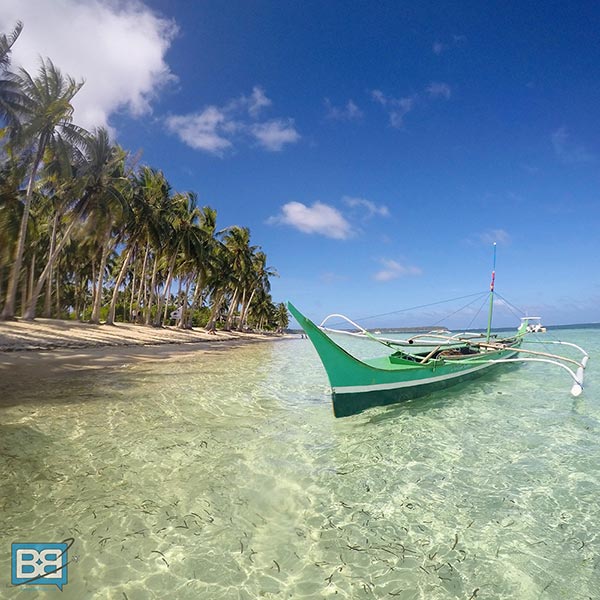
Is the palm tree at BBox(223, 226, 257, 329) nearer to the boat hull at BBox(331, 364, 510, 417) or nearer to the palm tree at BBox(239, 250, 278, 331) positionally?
the palm tree at BBox(239, 250, 278, 331)

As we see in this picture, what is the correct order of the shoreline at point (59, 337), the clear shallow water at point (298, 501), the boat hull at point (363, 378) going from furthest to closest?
the shoreline at point (59, 337), the boat hull at point (363, 378), the clear shallow water at point (298, 501)

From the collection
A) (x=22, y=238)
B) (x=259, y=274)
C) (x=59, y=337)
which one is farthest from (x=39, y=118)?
(x=259, y=274)

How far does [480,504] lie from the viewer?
159 inches

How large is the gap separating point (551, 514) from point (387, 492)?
5.79 ft

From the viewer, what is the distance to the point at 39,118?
18.4m

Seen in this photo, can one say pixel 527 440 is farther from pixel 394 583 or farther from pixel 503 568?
pixel 394 583

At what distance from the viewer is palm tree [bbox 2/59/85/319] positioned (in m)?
18.0

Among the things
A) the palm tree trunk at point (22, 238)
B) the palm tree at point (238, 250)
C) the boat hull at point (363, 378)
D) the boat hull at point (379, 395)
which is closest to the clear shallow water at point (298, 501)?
the boat hull at point (379, 395)

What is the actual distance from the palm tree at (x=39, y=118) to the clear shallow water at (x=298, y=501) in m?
15.6

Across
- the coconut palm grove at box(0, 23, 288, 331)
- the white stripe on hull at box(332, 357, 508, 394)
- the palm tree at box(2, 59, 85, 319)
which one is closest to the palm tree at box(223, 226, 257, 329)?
the coconut palm grove at box(0, 23, 288, 331)

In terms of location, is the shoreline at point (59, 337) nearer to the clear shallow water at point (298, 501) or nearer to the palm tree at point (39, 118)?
the palm tree at point (39, 118)

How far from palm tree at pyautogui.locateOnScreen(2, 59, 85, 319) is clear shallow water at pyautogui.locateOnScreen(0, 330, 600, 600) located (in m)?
15.6

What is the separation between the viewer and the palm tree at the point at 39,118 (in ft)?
59.1

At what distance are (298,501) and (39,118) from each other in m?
23.2
